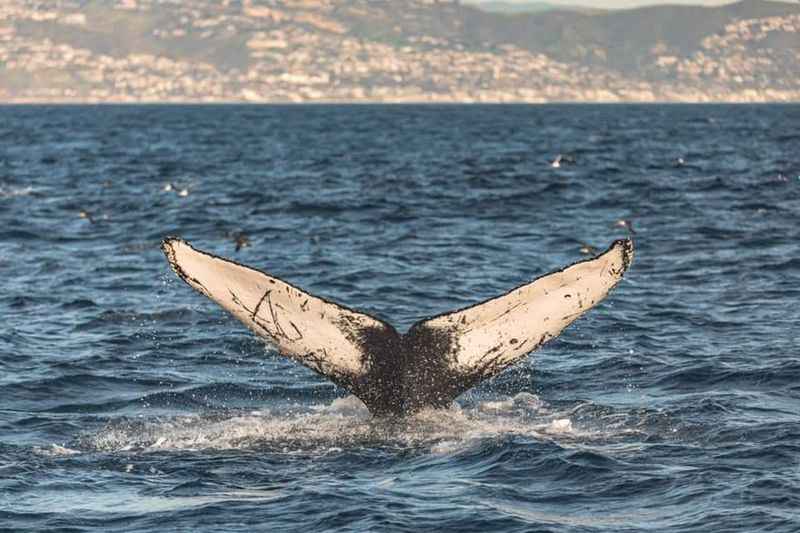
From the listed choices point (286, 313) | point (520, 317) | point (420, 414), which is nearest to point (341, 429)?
point (420, 414)

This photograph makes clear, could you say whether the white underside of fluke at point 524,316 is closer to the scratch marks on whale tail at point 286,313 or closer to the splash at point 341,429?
the scratch marks on whale tail at point 286,313

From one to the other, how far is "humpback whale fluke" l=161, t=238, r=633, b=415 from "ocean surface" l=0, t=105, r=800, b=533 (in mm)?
823

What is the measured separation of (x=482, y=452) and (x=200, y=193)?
3141 centimetres

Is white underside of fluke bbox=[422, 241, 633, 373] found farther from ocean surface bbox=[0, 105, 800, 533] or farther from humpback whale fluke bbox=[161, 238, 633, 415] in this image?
ocean surface bbox=[0, 105, 800, 533]

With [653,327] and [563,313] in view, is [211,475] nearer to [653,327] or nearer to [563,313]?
[563,313]

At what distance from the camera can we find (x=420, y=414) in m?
11.7

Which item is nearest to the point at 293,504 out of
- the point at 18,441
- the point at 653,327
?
the point at 18,441

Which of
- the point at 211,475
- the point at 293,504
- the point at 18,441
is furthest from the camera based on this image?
the point at 18,441

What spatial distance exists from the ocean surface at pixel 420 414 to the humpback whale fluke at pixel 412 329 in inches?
32.4

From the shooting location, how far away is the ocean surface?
415 inches

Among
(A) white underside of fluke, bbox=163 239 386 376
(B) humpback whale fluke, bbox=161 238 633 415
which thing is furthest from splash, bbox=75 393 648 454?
(A) white underside of fluke, bbox=163 239 386 376

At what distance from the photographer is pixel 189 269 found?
34.3 ft

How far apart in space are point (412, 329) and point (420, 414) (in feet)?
3.10

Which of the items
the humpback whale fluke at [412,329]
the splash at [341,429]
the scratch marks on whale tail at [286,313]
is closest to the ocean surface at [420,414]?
the splash at [341,429]
